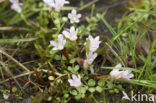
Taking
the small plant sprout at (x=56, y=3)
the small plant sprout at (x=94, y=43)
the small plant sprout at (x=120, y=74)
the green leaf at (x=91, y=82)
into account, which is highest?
the small plant sprout at (x=56, y=3)

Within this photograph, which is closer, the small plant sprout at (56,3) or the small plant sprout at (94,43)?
the small plant sprout at (94,43)

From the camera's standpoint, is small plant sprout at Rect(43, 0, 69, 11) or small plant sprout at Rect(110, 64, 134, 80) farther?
small plant sprout at Rect(43, 0, 69, 11)

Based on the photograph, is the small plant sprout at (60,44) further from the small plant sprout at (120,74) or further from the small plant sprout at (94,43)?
the small plant sprout at (120,74)

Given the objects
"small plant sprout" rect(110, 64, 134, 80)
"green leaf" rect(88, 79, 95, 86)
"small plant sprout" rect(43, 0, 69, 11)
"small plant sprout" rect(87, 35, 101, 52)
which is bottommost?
"green leaf" rect(88, 79, 95, 86)

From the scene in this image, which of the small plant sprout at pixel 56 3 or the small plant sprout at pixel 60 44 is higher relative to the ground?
the small plant sprout at pixel 56 3

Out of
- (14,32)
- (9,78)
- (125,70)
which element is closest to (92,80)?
(125,70)

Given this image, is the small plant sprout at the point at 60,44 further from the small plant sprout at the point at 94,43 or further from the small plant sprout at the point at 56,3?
the small plant sprout at the point at 56,3

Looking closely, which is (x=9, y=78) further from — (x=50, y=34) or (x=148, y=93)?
(x=148, y=93)

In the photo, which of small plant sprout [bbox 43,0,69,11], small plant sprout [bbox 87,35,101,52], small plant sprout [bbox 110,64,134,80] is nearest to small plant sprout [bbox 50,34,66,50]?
small plant sprout [bbox 87,35,101,52]

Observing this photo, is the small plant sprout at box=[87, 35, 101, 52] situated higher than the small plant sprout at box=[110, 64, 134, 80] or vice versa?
the small plant sprout at box=[87, 35, 101, 52]

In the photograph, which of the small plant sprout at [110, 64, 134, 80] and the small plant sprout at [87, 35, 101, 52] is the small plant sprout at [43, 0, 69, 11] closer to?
the small plant sprout at [87, 35, 101, 52]

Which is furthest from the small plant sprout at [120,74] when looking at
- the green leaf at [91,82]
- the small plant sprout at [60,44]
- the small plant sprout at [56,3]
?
the small plant sprout at [56,3]
